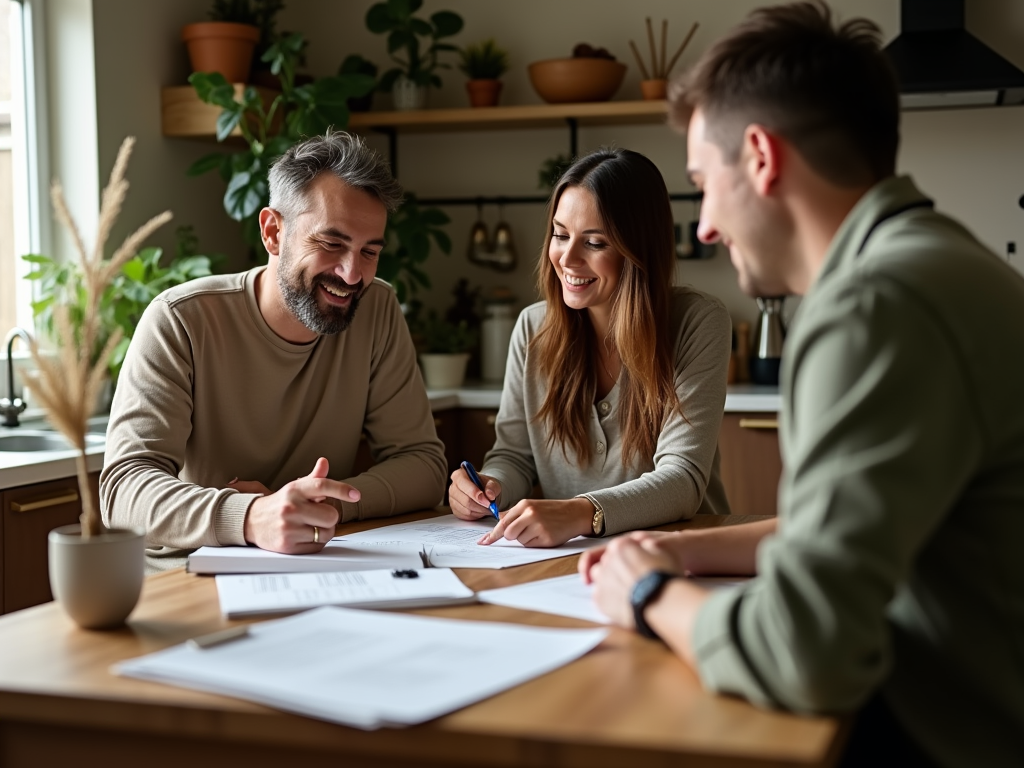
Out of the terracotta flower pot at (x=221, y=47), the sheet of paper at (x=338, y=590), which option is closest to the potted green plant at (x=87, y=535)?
the sheet of paper at (x=338, y=590)

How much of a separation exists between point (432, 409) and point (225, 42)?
1408mm

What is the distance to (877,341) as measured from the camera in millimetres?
962

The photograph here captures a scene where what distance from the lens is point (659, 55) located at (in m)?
4.23

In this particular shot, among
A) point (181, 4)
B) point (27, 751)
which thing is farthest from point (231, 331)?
point (181, 4)

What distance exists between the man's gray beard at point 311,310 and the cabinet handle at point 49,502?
0.78 m

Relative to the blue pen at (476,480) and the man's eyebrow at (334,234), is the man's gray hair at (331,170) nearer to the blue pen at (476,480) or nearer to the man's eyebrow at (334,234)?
the man's eyebrow at (334,234)

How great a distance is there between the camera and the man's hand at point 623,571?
1232 mm

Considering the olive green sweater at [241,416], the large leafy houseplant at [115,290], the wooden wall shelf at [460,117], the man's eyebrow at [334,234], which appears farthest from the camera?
the wooden wall shelf at [460,117]

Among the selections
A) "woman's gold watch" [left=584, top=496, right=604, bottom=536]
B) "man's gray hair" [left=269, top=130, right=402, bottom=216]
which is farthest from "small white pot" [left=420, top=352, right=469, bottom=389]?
"woman's gold watch" [left=584, top=496, right=604, bottom=536]

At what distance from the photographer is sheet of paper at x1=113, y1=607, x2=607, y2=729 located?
3.24 ft

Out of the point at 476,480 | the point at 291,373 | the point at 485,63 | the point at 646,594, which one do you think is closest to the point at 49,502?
the point at 291,373

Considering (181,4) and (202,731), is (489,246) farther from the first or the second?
(202,731)

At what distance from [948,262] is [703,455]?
107cm

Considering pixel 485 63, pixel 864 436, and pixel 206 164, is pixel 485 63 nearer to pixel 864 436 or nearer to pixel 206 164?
pixel 206 164
